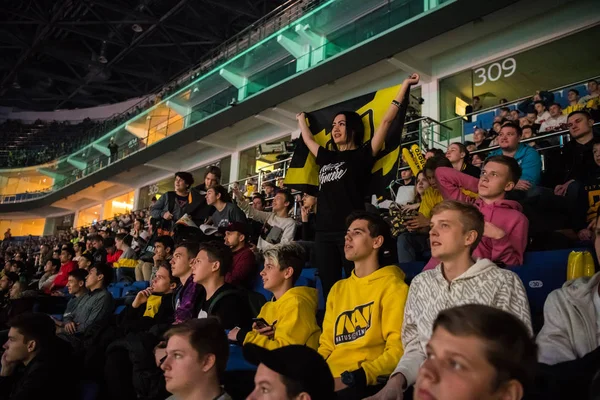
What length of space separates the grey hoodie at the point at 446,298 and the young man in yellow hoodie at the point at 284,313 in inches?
25.3

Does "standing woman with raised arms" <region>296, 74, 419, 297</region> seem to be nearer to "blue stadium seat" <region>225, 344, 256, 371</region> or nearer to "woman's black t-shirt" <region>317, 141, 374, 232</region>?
"woman's black t-shirt" <region>317, 141, 374, 232</region>

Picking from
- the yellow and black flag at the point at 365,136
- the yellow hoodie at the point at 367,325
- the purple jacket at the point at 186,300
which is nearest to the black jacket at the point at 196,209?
the purple jacket at the point at 186,300

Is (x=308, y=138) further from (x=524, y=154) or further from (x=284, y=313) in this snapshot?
(x=524, y=154)

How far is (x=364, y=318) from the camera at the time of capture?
83.3 inches

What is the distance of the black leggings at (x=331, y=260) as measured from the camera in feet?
9.19

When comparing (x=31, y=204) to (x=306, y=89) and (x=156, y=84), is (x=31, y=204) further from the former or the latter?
(x=306, y=89)

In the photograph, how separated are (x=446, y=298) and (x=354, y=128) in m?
1.60

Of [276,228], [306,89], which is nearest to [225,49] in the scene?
[306,89]

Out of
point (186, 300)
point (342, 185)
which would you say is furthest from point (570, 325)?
point (186, 300)

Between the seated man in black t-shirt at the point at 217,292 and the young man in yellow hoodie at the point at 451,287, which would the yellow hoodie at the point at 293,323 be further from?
the young man in yellow hoodie at the point at 451,287

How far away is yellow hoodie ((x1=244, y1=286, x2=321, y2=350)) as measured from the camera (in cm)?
237

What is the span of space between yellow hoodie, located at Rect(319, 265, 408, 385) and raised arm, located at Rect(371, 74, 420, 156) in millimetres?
1026

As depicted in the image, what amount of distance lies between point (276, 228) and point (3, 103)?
3620 centimetres

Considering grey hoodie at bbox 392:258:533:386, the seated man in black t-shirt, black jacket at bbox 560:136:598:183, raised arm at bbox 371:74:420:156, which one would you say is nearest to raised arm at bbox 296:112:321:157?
raised arm at bbox 371:74:420:156
